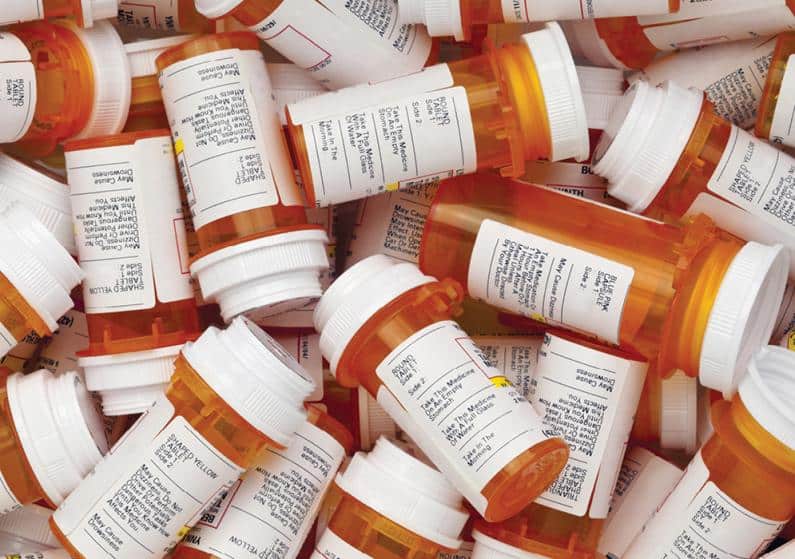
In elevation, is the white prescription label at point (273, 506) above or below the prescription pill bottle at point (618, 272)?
below

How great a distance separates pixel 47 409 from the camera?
4.39 ft

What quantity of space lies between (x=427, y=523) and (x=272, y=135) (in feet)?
1.92

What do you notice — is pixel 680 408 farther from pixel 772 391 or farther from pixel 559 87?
pixel 559 87

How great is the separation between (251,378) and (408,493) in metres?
0.27

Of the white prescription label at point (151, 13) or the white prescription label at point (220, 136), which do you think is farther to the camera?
the white prescription label at point (151, 13)

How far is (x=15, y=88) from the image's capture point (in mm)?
1323

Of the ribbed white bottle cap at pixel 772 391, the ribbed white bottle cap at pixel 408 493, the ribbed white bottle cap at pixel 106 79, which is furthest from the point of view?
the ribbed white bottle cap at pixel 106 79

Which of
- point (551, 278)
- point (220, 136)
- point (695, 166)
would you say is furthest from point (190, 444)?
point (695, 166)

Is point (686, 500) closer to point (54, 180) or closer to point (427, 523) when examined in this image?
point (427, 523)

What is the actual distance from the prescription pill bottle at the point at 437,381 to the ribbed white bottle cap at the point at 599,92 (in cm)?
35

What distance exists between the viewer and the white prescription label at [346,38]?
1.36 meters

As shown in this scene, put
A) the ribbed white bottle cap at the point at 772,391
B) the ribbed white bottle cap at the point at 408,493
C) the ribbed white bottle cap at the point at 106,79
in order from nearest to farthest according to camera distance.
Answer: the ribbed white bottle cap at the point at 772,391, the ribbed white bottle cap at the point at 408,493, the ribbed white bottle cap at the point at 106,79

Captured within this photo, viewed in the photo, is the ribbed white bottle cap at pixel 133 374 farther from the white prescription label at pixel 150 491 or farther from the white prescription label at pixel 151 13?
the white prescription label at pixel 151 13

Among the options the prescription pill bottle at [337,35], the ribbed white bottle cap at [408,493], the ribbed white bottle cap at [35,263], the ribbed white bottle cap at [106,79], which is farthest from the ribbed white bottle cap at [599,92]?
the ribbed white bottle cap at [35,263]
